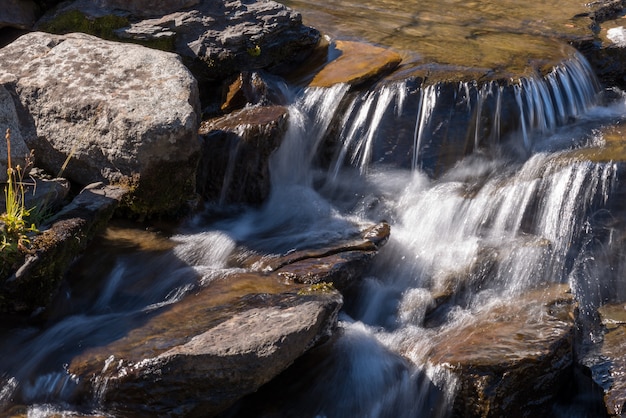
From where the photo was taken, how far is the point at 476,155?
306 inches

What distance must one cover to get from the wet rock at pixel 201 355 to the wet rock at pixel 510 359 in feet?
3.07

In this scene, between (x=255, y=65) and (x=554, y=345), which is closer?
(x=554, y=345)

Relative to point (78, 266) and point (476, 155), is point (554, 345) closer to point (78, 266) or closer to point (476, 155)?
point (476, 155)

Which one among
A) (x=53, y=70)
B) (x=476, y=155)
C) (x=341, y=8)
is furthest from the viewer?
(x=341, y=8)

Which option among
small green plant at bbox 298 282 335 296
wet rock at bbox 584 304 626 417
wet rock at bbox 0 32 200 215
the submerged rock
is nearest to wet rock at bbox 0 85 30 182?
wet rock at bbox 0 32 200 215

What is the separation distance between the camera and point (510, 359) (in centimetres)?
544

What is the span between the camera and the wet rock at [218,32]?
812 centimetres

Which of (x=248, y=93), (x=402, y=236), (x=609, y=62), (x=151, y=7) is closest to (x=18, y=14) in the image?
(x=151, y=7)

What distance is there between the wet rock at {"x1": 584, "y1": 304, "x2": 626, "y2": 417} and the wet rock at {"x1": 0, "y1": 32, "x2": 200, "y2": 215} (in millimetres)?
3326

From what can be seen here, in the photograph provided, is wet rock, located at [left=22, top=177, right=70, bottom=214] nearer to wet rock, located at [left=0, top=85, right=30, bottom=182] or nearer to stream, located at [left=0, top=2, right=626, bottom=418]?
wet rock, located at [left=0, top=85, right=30, bottom=182]

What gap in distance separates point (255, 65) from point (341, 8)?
2.58 metres

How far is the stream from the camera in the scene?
549 cm

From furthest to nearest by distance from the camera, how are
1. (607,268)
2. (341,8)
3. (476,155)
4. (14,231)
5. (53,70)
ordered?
(341,8) < (476,155) < (53,70) < (607,268) < (14,231)

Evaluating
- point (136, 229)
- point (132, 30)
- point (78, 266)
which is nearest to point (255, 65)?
point (132, 30)
